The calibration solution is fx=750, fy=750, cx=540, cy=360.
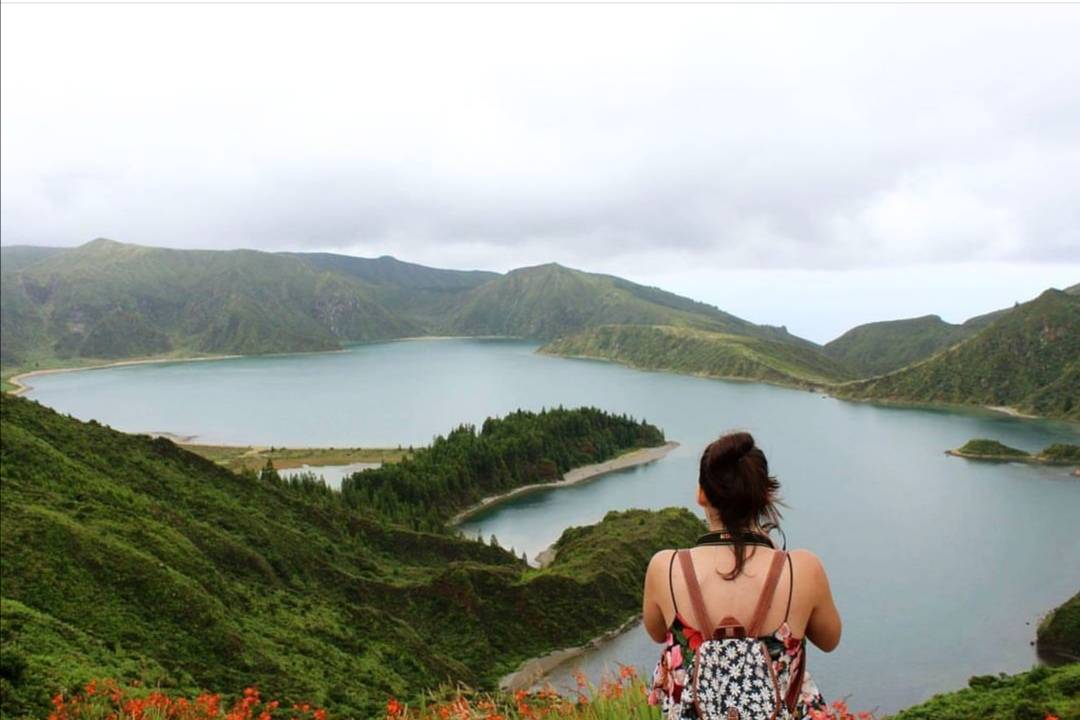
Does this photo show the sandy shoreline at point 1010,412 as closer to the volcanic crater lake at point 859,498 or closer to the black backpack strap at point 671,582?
the volcanic crater lake at point 859,498

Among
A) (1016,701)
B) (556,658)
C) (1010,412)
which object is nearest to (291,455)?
(556,658)

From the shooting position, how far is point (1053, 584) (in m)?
66.4

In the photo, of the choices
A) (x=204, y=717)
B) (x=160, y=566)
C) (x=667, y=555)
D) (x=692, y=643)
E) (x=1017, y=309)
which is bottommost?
(x=160, y=566)

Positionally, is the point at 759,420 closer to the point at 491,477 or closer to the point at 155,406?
the point at 491,477

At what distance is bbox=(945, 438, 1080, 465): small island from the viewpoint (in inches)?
4596

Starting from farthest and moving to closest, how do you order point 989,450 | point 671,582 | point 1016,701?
point 989,450 → point 1016,701 → point 671,582

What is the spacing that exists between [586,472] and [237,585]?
79.0 metres

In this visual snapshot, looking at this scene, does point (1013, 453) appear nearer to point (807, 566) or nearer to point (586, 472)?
point (586, 472)

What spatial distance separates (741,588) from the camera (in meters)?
4.50

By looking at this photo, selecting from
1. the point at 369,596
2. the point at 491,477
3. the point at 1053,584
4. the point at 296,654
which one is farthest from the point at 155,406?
the point at 1053,584

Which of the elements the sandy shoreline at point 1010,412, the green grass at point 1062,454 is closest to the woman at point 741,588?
the green grass at point 1062,454

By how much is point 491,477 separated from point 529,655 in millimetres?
53730

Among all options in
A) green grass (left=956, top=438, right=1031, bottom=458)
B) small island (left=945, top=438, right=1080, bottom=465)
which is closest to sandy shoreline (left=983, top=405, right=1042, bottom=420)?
small island (left=945, top=438, right=1080, bottom=465)

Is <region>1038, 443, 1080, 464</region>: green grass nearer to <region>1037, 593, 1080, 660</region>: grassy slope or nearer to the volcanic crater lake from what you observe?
the volcanic crater lake
